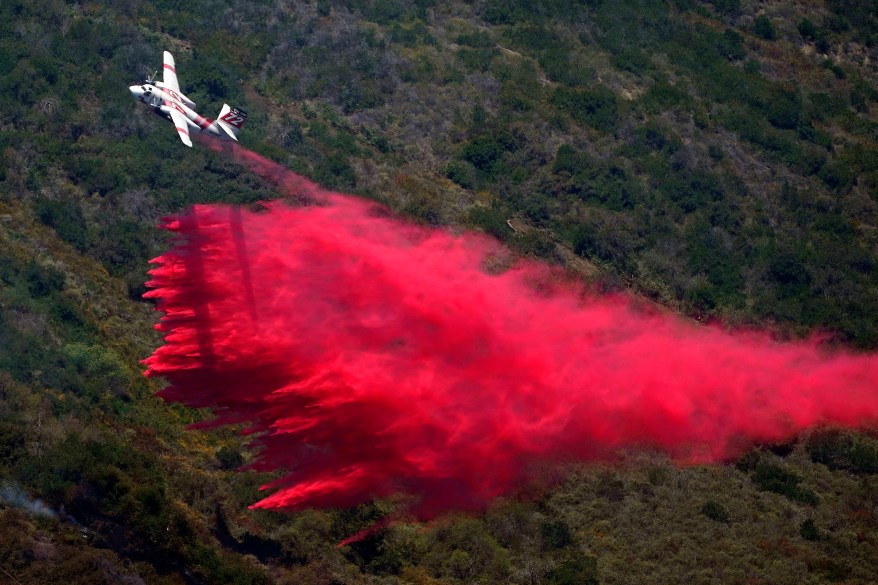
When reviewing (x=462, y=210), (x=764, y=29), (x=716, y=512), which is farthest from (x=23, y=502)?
(x=764, y=29)

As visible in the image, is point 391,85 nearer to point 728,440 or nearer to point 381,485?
point 728,440

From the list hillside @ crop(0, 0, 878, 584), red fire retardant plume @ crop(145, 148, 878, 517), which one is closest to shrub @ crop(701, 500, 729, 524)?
hillside @ crop(0, 0, 878, 584)

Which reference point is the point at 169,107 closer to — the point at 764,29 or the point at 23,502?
the point at 23,502

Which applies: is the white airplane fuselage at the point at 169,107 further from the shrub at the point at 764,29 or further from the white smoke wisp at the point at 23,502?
the shrub at the point at 764,29

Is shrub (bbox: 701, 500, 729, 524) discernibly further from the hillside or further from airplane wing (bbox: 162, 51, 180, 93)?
airplane wing (bbox: 162, 51, 180, 93)

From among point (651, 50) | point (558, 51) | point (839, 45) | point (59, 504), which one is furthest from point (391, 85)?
point (59, 504)

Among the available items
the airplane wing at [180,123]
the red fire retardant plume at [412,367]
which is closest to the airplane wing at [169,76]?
the airplane wing at [180,123]
